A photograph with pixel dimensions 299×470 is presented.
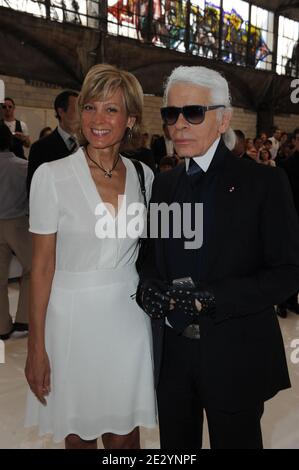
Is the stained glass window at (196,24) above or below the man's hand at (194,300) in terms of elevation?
above

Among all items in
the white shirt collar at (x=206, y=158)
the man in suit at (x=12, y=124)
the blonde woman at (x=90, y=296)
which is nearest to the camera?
the white shirt collar at (x=206, y=158)

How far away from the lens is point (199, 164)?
1.48 meters

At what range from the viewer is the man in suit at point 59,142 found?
363 centimetres

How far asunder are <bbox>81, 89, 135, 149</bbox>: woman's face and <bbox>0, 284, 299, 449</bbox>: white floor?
5.25 feet

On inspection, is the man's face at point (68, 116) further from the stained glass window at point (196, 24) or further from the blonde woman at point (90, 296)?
the stained glass window at point (196, 24)

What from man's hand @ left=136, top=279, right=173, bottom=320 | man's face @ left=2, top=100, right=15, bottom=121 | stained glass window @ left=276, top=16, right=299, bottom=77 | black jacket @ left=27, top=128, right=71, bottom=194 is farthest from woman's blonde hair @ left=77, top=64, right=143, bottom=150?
stained glass window @ left=276, top=16, right=299, bottom=77

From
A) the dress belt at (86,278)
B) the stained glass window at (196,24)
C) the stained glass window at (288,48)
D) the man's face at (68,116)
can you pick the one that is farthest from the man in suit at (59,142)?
the stained glass window at (288,48)

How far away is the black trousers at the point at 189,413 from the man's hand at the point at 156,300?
173 mm

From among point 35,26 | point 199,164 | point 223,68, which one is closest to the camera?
point 199,164

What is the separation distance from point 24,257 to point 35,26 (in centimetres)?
647

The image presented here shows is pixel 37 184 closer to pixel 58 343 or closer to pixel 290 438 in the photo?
pixel 58 343

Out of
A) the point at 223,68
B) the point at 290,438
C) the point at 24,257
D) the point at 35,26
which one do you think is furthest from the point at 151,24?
the point at 290,438

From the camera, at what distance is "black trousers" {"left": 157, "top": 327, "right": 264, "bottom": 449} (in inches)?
58.2
